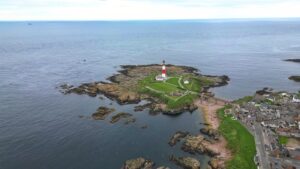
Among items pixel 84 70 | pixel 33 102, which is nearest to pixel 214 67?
pixel 84 70

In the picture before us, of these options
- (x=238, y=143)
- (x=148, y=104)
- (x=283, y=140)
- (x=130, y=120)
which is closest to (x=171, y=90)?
(x=148, y=104)

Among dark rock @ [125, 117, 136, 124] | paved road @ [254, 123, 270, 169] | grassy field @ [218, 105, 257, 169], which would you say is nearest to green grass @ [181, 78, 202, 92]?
grassy field @ [218, 105, 257, 169]

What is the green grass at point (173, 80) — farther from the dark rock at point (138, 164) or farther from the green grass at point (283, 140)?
the dark rock at point (138, 164)

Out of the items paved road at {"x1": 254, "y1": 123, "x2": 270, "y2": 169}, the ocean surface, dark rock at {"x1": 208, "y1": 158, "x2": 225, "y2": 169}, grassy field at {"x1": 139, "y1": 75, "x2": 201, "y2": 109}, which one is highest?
grassy field at {"x1": 139, "y1": 75, "x2": 201, "y2": 109}

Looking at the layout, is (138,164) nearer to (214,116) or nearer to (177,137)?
(177,137)

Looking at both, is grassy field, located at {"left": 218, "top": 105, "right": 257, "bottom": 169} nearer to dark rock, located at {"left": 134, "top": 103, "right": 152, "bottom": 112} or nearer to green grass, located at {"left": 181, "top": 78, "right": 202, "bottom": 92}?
dark rock, located at {"left": 134, "top": 103, "right": 152, "bottom": 112}

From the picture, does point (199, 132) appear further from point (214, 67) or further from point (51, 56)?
point (51, 56)
